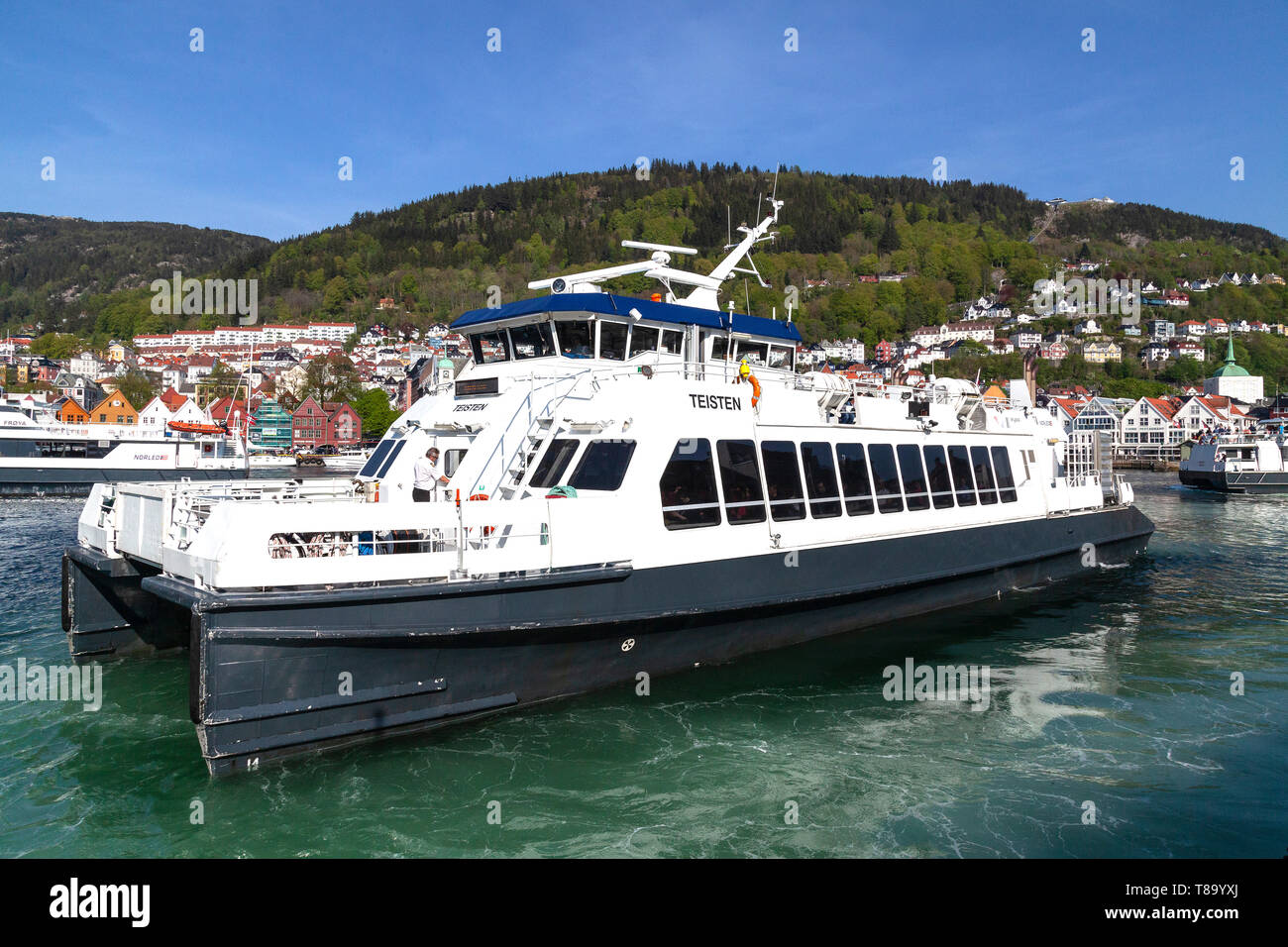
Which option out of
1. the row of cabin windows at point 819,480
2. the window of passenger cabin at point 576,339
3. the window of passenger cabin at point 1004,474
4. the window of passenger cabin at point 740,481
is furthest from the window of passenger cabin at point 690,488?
the window of passenger cabin at point 1004,474

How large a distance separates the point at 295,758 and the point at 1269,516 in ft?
126

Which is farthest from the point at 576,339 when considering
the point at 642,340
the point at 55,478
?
the point at 55,478

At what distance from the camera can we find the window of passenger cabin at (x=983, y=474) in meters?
13.5

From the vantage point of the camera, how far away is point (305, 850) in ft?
18.7

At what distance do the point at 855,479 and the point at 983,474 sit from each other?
3904mm

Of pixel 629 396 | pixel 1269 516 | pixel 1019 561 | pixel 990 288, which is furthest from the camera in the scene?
pixel 990 288

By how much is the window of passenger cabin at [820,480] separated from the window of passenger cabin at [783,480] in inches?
8.7

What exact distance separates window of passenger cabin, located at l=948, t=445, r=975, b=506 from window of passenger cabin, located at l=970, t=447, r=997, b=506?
0.65 feet

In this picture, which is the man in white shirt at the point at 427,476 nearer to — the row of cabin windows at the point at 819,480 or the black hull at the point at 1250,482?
the row of cabin windows at the point at 819,480

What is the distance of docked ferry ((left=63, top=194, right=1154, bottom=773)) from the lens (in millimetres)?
6637

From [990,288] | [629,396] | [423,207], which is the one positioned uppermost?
[423,207]

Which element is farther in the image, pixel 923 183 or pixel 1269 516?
pixel 923 183

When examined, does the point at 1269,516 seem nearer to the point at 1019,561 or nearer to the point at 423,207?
the point at 1019,561
